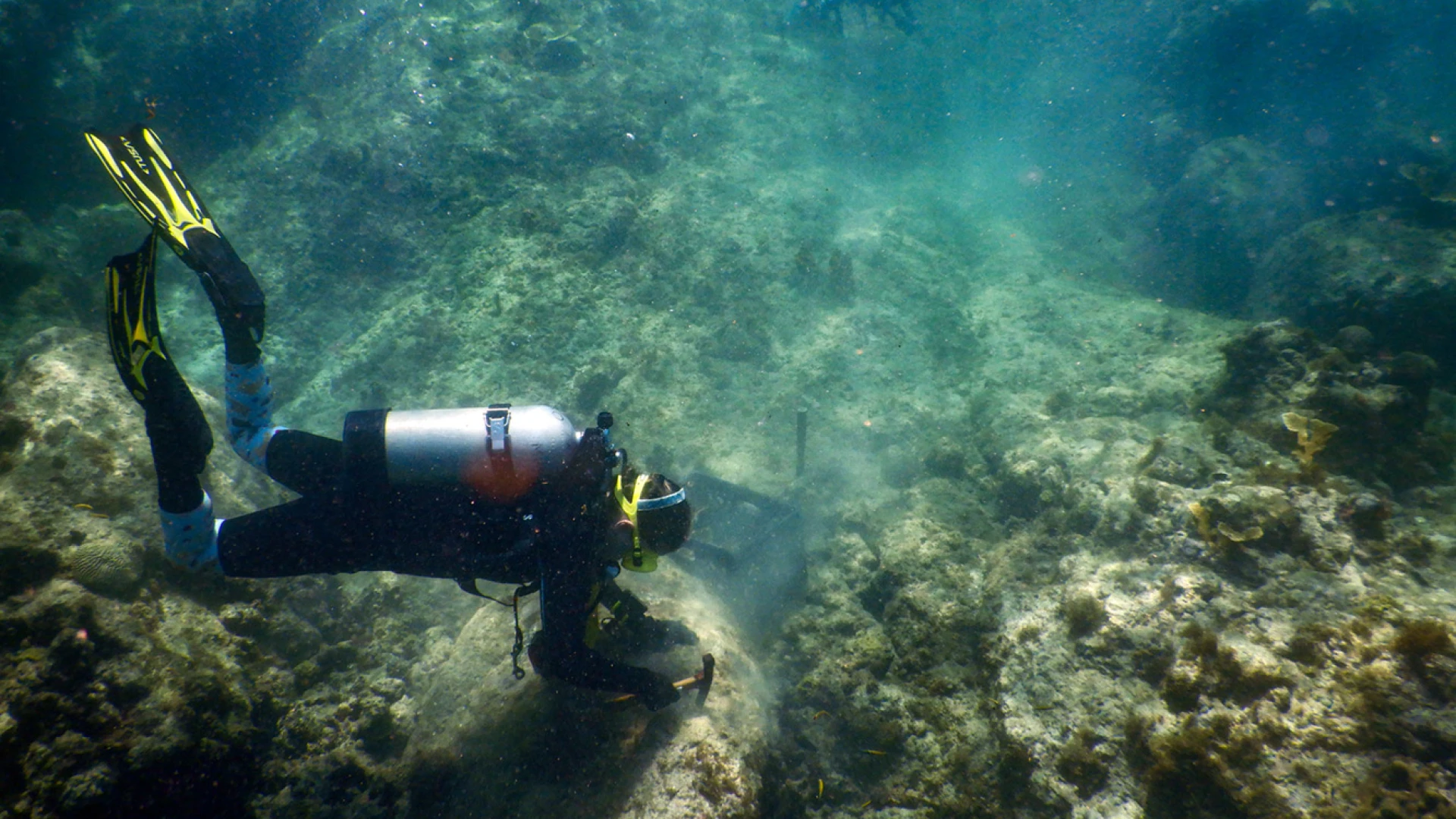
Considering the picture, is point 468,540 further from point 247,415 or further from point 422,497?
point 247,415

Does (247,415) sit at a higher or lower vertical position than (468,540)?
higher

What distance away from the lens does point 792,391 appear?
32.2 ft

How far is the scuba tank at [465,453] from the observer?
3.29 metres

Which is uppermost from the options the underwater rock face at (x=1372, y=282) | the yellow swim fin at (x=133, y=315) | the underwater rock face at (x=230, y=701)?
the underwater rock face at (x=1372, y=282)

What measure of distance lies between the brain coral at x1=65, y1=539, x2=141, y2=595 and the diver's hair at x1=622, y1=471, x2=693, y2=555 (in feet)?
11.3

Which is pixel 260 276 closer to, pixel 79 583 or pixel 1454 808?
pixel 79 583

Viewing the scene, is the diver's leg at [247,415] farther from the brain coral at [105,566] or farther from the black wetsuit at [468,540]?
the brain coral at [105,566]

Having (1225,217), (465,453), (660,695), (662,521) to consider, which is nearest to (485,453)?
(465,453)

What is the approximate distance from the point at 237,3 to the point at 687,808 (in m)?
19.5

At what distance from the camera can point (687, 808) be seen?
10.3 feet

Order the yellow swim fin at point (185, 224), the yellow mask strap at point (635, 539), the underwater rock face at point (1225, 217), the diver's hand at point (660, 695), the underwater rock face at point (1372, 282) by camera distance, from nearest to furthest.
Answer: the yellow mask strap at point (635, 539)
the diver's hand at point (660, 695)
the yellow swim fin at point (185, 224)
the underwater rock face at point (1372, 282)
the underwater rock face at point (1225, 217)

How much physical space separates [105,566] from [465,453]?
2.60 m

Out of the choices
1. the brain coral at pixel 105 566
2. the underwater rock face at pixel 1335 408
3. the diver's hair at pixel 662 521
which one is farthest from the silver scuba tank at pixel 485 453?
the underwater rock face at pixel 1335 408

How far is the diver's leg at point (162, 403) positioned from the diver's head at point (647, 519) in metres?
2.51
